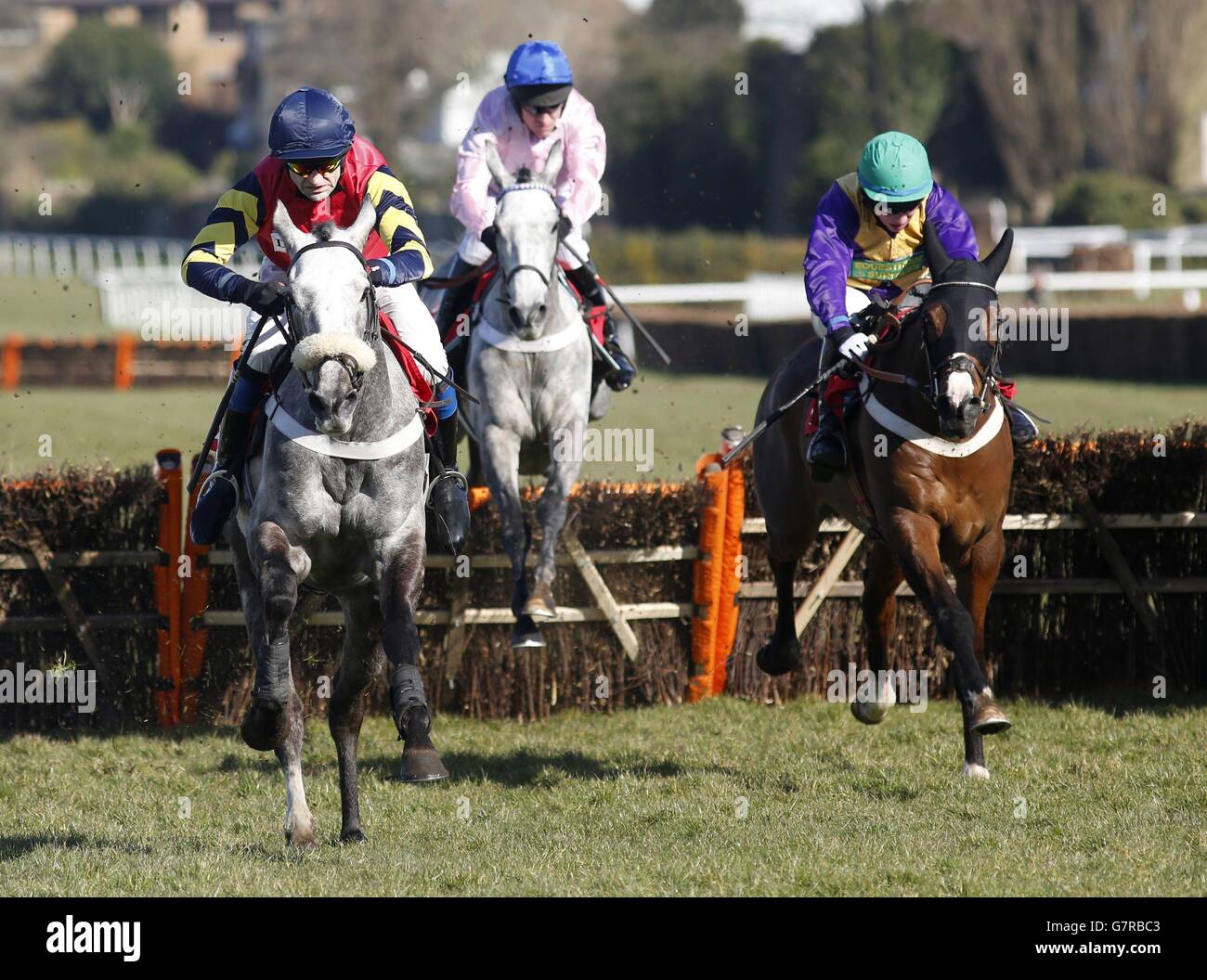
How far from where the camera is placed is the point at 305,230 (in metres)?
6.75

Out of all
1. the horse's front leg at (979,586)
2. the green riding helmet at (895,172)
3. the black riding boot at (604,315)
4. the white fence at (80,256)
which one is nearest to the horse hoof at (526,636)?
the black riding boot at (604,315)

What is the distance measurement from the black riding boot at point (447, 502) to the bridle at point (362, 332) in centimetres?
80

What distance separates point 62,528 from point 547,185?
3035 millimetres

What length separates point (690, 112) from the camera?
4700cm

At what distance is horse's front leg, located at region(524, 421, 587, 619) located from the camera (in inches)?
334

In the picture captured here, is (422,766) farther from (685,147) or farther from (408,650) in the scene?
(685,147)

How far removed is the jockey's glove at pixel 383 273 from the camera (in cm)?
624

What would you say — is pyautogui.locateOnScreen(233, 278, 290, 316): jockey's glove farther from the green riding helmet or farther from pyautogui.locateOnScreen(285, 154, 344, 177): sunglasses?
the green riding helmet

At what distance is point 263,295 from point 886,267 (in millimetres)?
3194

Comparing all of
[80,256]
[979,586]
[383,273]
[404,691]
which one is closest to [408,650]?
[404,691]
